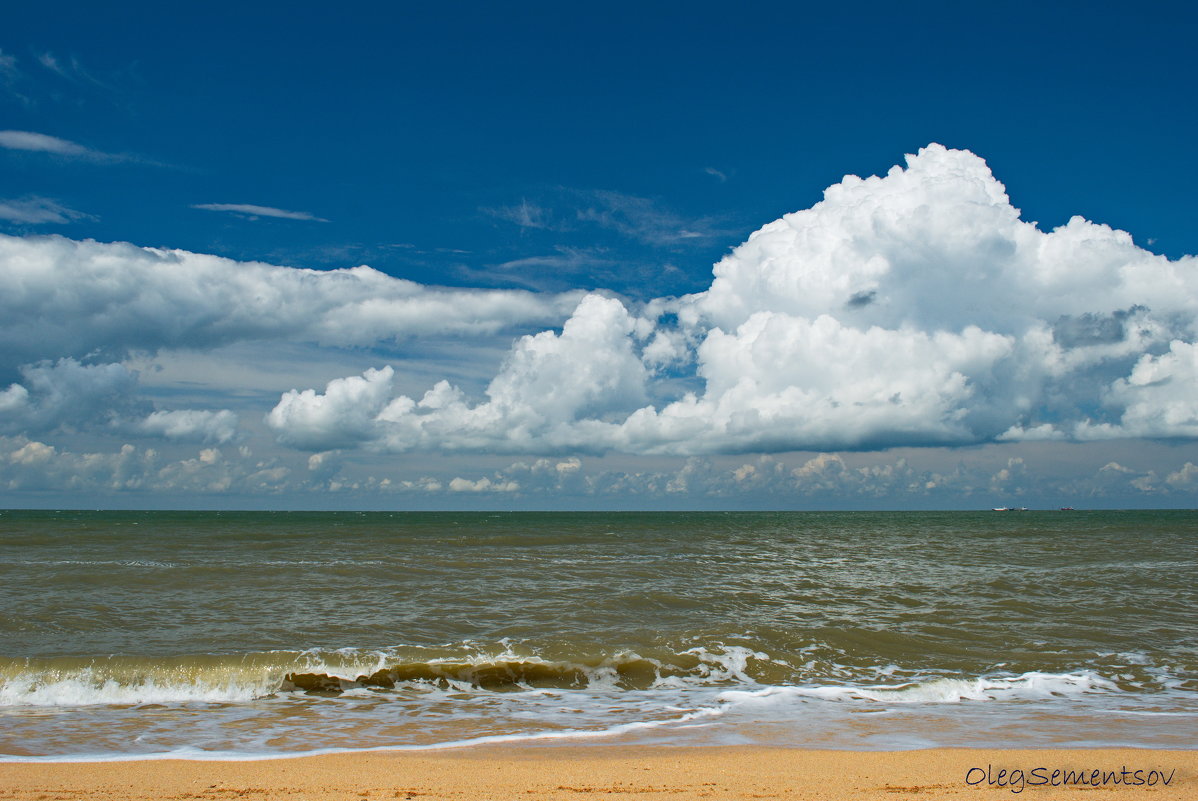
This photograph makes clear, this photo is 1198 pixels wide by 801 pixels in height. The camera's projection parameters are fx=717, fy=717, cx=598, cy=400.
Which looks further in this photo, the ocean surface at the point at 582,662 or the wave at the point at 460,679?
the wave at the point at 460,679

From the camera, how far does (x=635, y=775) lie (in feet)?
24.6

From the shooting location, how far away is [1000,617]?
1845 centimetres

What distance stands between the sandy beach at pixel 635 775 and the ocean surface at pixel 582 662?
2.37 ft

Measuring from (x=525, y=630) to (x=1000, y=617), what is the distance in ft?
40.0

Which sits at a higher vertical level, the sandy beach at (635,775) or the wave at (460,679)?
the sandy beach at (635,775)

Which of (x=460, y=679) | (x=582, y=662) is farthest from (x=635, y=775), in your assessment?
(x=582, y=662)

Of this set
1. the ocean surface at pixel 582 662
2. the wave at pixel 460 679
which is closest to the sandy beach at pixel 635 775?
the ocean surface at pixel 582 662

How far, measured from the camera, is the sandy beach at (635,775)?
6.91 m

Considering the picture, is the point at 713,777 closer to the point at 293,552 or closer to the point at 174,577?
the point at 174,577

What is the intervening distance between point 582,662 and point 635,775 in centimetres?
625

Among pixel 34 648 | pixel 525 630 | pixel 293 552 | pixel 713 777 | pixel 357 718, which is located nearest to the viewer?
pixel 713 777

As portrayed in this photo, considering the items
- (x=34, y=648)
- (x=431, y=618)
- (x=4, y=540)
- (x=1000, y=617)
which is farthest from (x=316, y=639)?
(x=4, y=540)

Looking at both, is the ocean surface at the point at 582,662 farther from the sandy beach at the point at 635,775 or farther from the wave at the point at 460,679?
the sandy beach at the point at 635,775

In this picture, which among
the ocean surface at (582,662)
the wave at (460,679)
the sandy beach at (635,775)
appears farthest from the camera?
the wave at (460,679)
